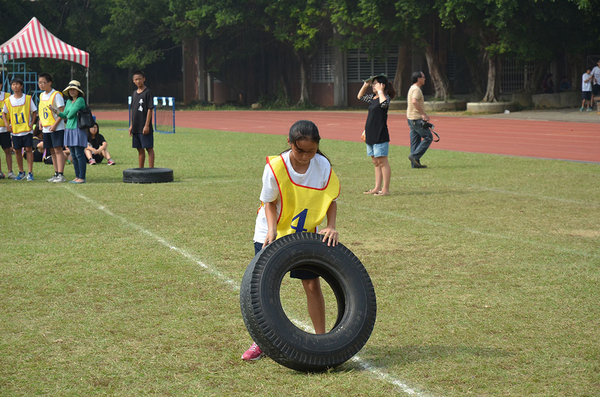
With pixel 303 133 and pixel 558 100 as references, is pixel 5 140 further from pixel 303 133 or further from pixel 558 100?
pixel 558 100

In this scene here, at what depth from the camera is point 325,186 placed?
4.67 meters

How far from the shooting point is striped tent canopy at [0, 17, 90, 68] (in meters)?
25.4

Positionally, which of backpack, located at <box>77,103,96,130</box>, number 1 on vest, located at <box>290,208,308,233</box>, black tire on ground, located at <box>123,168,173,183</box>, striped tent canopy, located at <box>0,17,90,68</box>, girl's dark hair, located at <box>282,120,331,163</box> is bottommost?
black tire on ground, located at <box>123,168,173,183</box>

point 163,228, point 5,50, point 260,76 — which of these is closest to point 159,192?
point 163,228

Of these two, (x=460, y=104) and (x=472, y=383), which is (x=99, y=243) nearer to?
(x=472, y=383)

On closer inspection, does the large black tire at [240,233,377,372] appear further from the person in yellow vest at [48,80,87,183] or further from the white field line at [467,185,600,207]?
the person in yellow vest at [48,80,87,183]

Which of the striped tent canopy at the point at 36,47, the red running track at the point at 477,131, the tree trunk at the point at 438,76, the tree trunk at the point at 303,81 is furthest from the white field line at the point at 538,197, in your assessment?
the tree trunk at the point at 303,81

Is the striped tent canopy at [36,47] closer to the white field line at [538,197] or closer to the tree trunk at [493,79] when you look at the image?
the white field line at [538,197]

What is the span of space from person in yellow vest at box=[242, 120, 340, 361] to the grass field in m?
0.61

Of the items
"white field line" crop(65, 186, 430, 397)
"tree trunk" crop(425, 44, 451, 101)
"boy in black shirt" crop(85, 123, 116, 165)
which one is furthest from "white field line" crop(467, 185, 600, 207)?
"tree trunk" crop(425, 44, 451, 101)

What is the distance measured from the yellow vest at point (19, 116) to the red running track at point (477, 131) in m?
10.4

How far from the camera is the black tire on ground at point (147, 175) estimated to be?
13.2 metres

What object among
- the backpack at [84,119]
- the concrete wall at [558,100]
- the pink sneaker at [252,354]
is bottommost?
the pink sneaker at [252,354]

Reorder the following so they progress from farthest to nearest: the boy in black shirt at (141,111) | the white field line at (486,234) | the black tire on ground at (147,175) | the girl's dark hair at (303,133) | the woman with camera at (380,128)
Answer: the boy in black shirt at (141,111)
the black tire on ground at (147,175)
the woman with camera at (380,128)
the white field line at (486,234)
the girl's dark hair at (303,133)
